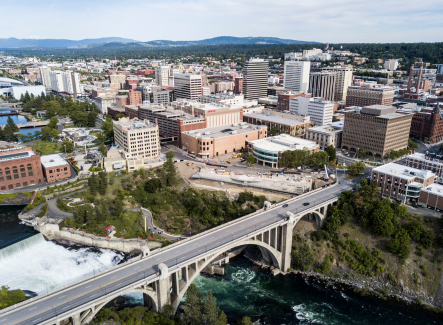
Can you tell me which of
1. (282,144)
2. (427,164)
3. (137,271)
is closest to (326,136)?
(282,144)

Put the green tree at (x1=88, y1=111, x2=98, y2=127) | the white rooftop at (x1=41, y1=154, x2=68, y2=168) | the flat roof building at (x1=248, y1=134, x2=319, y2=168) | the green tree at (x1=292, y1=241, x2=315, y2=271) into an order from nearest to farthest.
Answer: the green tree at (x1=292, y1=241, x2=315, y2=271) → the white rooftop at (x1=41, y1=154, x2=68, y2=168) → the flat roof building at (x1=248, y1=134, x2=319, y2=168) → the green tree at (x1=88, y1=111, x2=98, y2=127)

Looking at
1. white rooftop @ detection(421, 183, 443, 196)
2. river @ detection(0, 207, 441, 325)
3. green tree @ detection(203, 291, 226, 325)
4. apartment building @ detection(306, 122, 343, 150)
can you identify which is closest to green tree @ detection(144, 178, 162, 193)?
river @ detection(0, 207, 441, 325)

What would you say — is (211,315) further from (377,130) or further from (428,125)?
(428,125)

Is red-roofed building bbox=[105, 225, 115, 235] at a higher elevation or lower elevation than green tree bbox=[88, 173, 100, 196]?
lower

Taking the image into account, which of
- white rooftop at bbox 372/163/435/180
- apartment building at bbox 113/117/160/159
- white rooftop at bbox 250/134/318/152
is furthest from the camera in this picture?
white rooftop at bbox 250/134/318/152

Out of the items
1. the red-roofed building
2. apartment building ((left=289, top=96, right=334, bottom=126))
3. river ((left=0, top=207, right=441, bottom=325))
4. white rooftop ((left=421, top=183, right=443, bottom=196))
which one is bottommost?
river ((left=0, top=207, right=441, bottom=325))

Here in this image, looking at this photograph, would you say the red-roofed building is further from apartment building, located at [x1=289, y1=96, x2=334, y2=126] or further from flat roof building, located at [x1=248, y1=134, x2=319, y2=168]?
apartment building, located at [x1=289, y1=96, x2=334, y2=126]

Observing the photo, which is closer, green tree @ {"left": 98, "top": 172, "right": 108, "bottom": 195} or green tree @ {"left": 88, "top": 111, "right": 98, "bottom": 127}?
green tree @ {"left": 98, "top": 172, "right": 108, "bottom": 195}
